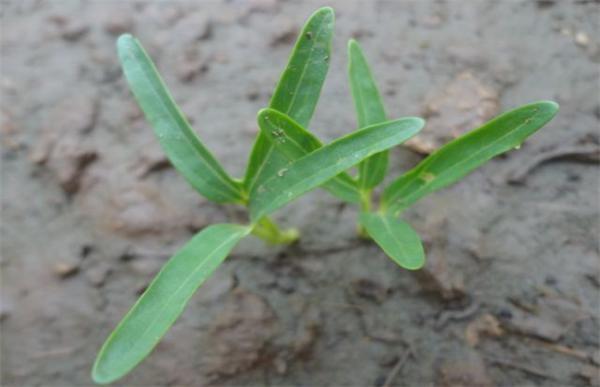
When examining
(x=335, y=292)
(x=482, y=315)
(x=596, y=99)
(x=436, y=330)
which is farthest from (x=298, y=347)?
(x=596, y=99)

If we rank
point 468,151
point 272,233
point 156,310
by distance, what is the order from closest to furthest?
point 156,310 → point 468,151 → point 272,233

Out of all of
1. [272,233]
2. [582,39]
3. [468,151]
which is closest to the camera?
[468,151]

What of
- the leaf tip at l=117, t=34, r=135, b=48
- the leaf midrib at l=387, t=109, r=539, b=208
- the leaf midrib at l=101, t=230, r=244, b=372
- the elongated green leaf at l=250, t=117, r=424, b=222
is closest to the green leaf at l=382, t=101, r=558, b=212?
the leaf midrib at l=387, t=109, r=539, b=208

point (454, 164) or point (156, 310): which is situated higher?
point (454, 164)

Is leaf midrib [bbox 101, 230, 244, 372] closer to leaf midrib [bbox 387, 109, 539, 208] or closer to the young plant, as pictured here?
the young plant

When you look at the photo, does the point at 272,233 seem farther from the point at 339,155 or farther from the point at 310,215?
the point at 339,155

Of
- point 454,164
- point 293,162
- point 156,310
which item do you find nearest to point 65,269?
point 156,310

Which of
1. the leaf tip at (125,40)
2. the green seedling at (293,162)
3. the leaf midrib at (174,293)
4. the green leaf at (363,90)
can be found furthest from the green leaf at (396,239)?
the leaf tip at (125,40)
